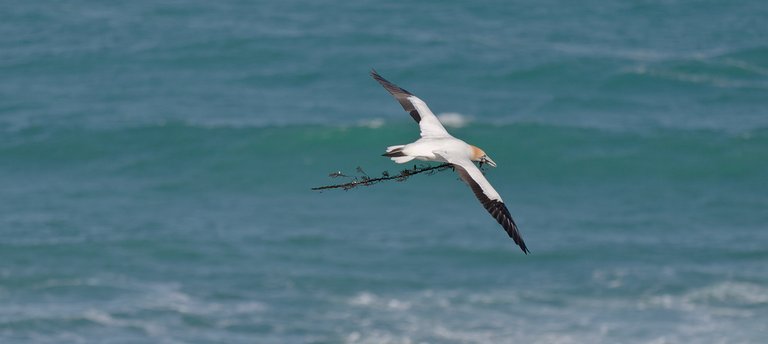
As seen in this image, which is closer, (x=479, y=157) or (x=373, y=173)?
(x=479, y=157)

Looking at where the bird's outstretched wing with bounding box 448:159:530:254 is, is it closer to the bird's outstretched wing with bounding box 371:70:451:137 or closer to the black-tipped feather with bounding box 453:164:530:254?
the black-tipped feather with bounding box 453:164:530:254

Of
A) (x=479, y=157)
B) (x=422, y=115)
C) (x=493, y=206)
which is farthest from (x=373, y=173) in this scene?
(x=493, y=206)

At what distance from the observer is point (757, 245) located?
3612 centimetres

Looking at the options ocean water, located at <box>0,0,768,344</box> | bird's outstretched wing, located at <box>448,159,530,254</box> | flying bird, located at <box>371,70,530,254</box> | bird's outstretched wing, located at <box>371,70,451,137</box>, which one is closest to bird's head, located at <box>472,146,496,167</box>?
flying bird, located at <box>371,70,530,254</box>

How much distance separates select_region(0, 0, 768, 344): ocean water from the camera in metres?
32.0

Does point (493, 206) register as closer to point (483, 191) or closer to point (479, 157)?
point (483, 191)

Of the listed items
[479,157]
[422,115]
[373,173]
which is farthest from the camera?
[373,173]

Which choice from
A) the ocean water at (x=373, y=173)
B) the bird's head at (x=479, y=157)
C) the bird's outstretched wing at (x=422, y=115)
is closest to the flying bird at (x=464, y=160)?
the bird's head at (x=479, y=157)

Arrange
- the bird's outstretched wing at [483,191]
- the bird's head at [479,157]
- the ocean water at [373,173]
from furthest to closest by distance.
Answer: the ocean water at [373,173] → the bird's head at [479,157] → the bird's outstretched wing at [483,191]

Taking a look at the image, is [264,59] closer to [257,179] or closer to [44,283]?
[257,179]

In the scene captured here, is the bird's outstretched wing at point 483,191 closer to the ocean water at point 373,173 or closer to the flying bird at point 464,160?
the flying bird at point 464,160

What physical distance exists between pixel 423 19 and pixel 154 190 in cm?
1936

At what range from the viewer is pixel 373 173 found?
44062 mm

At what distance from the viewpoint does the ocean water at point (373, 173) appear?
1261 inches
